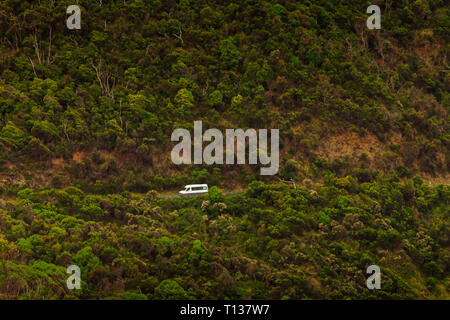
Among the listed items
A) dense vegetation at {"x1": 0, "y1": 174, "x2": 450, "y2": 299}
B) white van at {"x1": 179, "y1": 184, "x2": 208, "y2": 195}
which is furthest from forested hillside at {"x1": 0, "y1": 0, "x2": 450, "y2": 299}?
white van at {"x1": 179, "y1": 184, "x2": 208, "y2": 195}

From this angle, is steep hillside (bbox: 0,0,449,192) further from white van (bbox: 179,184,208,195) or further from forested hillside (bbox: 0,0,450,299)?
white van (bbox: 179,184,208,195)

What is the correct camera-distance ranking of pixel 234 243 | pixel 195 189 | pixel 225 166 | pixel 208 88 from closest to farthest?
pixel 234 243
pixel 195 189
pixel 225 166
pixel 208 88

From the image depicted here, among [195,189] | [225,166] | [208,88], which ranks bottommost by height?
[195,189]

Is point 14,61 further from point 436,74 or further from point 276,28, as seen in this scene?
point 436,74

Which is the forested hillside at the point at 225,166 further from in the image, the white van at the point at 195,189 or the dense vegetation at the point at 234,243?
the white van at the point at 195,189

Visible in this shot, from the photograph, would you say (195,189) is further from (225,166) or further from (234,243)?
(234,243)

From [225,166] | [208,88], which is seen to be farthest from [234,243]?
[208,88]

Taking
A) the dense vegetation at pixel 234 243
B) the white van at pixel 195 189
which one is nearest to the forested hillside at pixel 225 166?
the dense vegetation at pixel 234 243
